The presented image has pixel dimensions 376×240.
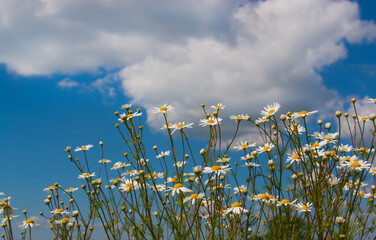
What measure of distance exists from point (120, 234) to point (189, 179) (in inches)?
59.3

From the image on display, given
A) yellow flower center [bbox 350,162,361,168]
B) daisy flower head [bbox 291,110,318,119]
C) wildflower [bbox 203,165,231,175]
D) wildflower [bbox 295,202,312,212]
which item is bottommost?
wildflower [bbox 295,202,312,212]

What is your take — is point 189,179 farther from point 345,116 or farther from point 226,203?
point 345,116

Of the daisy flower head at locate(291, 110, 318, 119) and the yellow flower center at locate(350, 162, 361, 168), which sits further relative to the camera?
the daisy flower head at locate(291, 110, 318, 119)

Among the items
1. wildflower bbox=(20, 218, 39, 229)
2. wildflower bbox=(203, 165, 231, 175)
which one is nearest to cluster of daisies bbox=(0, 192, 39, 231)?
wildflower bbox=(20, 218, 39, 229)

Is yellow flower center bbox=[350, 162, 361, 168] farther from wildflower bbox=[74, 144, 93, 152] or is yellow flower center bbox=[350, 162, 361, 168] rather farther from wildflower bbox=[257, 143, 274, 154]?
wildflower bbox=[74, 144, 93, 152]

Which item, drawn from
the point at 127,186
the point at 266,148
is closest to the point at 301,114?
the point at 266,148

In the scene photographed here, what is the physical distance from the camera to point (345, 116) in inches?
191

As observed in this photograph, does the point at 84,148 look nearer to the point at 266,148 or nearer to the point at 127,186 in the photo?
the point at 127,186

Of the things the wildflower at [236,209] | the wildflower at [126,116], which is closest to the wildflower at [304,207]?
the wildflower at [236,209]

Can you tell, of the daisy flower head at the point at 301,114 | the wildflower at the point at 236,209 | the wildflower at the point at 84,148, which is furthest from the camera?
the wildflower at the point at 84,148

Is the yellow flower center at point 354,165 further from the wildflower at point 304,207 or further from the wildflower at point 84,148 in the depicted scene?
the wildflower at point 84,148

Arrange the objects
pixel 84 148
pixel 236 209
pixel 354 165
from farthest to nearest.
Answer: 1. pixel 84 148
2. pixel 354 165
3. pixel 236 209

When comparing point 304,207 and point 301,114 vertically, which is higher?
point 301,114

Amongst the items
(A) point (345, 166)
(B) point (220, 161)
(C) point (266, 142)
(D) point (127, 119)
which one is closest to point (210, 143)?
(B) point (220, 161)
